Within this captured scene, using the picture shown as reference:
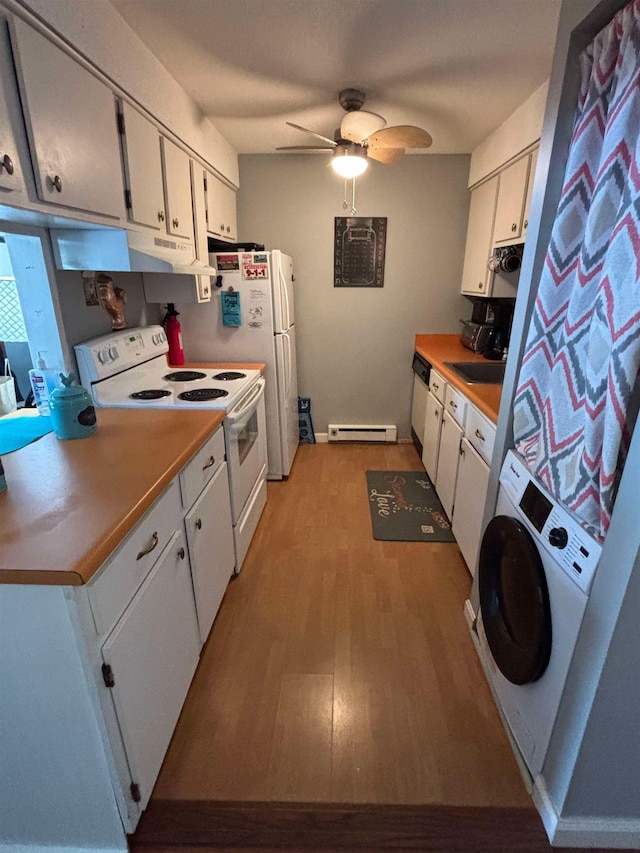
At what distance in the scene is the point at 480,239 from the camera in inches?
118

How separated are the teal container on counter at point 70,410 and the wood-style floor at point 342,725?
3.42ft

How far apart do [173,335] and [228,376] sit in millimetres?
625

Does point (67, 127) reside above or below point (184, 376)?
above

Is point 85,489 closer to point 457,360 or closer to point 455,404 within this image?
point 455,404

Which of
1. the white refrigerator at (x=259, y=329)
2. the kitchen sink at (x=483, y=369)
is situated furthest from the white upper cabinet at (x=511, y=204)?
the white refrigerator at (x=259, y=329)

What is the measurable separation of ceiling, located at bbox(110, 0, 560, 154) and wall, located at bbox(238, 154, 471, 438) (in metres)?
0.73

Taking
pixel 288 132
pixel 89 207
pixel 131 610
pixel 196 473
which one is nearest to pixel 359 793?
pixel 131 610

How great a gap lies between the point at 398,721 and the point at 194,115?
303 centimetres

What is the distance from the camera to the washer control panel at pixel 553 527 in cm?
103

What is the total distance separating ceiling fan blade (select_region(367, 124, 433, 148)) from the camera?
77.9 inches

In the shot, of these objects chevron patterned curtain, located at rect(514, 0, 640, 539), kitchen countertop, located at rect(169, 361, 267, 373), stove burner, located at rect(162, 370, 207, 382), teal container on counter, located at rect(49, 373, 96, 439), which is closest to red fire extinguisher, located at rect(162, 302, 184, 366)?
kitchen countertop, located at rect(169, 361, 267, 373)

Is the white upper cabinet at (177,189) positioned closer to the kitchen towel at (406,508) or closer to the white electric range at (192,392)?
the white electric range at (192,392)

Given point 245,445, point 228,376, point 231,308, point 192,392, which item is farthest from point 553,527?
point 231,308

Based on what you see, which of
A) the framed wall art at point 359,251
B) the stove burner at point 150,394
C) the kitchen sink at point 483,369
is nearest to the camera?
the stove burner at point 150,394
